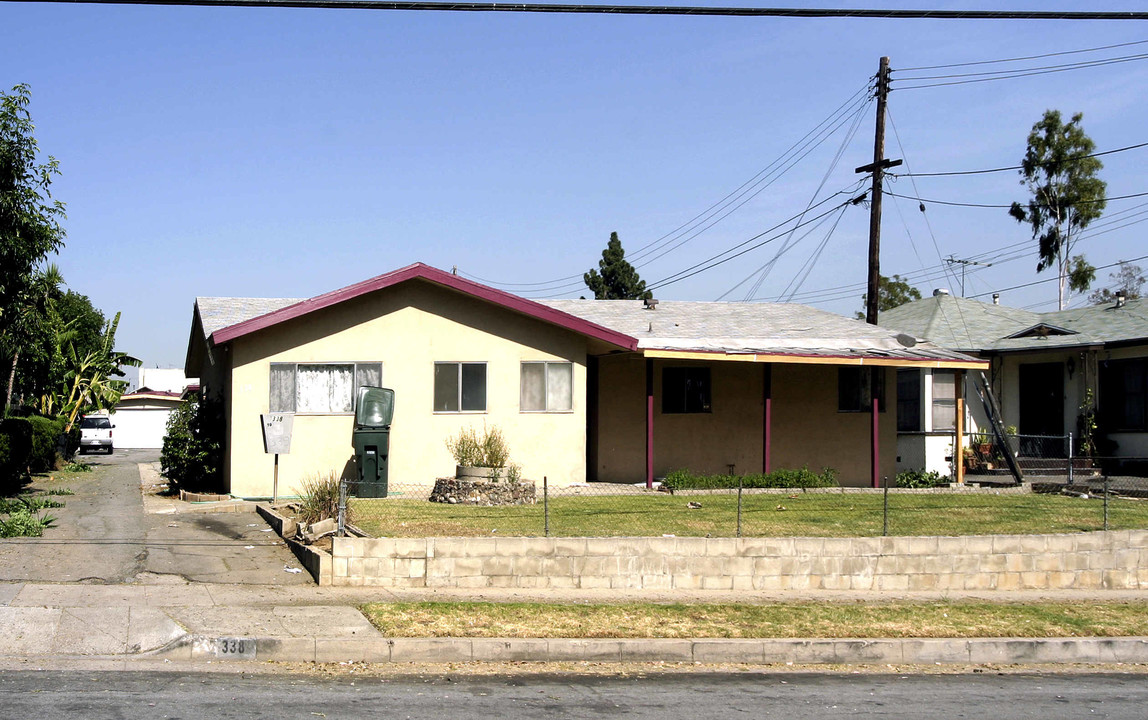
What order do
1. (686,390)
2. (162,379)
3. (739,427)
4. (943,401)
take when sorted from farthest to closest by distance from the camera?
(162,379)
(943,401)
(739,427)
(686,390)

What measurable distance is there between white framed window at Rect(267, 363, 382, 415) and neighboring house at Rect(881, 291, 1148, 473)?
12294mm

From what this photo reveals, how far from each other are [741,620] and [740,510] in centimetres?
308

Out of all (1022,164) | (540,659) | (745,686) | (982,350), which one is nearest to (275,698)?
(540,659)

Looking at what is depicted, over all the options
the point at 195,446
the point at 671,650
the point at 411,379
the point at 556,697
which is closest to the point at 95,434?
the point at 195,446

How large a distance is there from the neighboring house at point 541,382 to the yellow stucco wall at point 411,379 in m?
0.03

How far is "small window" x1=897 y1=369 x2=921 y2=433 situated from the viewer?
24859 mm

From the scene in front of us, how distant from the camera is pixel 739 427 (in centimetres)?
2308

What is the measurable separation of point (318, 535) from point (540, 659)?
15.9 feet

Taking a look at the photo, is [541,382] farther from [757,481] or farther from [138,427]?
[138,427]

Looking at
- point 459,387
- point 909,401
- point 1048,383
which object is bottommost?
point 909,401

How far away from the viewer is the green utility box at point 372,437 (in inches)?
751

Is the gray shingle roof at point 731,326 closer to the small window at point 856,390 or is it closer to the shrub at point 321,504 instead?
the small window at point 856,390

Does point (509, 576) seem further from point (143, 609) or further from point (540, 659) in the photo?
point (143, 609)

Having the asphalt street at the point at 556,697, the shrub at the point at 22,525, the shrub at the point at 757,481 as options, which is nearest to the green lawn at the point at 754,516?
the shrub at the point at 757,481
